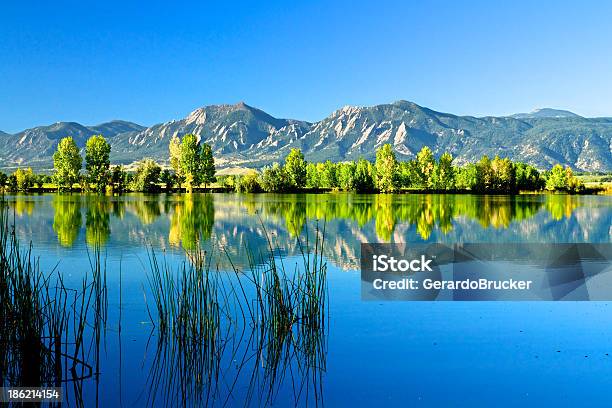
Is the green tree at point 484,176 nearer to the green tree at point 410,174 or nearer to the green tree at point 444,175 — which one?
the green tree at point 444,175

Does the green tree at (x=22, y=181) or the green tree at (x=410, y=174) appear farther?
the green tree at (x=410, y=174)

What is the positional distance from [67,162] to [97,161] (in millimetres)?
4030

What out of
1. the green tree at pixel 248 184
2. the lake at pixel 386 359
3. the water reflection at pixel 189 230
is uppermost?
the green tree at pixel 248 184

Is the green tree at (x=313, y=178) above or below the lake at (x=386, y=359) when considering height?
above

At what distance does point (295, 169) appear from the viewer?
102562 millimetres

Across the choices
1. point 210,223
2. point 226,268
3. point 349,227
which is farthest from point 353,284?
point 210,223

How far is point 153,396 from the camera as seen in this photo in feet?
22.2

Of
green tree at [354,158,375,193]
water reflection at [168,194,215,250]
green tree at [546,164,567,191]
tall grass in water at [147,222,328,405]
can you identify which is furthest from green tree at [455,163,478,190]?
tall grass in water at [147,222,328,405]

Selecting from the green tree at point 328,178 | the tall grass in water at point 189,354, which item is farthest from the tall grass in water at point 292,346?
the green tree at point 328,178

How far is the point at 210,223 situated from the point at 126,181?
202ft

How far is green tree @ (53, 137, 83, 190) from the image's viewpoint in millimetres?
81000

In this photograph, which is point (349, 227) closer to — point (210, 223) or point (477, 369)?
point (210, 223)

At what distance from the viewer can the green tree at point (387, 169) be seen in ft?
328

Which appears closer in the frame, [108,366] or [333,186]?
[108,366]
